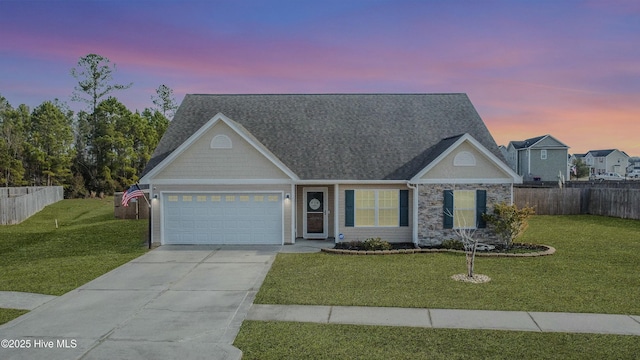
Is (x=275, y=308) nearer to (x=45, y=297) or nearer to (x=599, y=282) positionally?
(x=45, y=297)

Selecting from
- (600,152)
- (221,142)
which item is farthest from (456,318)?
(600,152)

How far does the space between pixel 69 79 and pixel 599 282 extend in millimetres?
53710

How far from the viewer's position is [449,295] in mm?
10195

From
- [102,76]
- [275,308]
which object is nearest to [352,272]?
[275,308]

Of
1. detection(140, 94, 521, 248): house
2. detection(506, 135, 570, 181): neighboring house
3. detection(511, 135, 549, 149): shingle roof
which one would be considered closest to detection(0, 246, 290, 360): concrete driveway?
detection(140, 94, 521, 248): house

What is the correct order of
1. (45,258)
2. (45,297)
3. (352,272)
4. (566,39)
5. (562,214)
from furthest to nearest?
1. (562,214)
2. (566,39)
3. (45,258)
4. (352,272)
5. (45,297)

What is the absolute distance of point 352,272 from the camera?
494 inches

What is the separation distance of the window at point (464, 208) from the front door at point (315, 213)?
5006 millimetres

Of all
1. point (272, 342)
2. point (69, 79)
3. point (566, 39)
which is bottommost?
point (272, 342)

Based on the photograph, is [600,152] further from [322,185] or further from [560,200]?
[322,185]

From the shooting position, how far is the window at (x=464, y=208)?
16.4 m

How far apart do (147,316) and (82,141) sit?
48818mm

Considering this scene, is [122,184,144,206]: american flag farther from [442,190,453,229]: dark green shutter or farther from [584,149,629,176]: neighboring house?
[584,149,629,176]: neighboring house

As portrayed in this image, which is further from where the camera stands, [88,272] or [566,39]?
[566,39]
